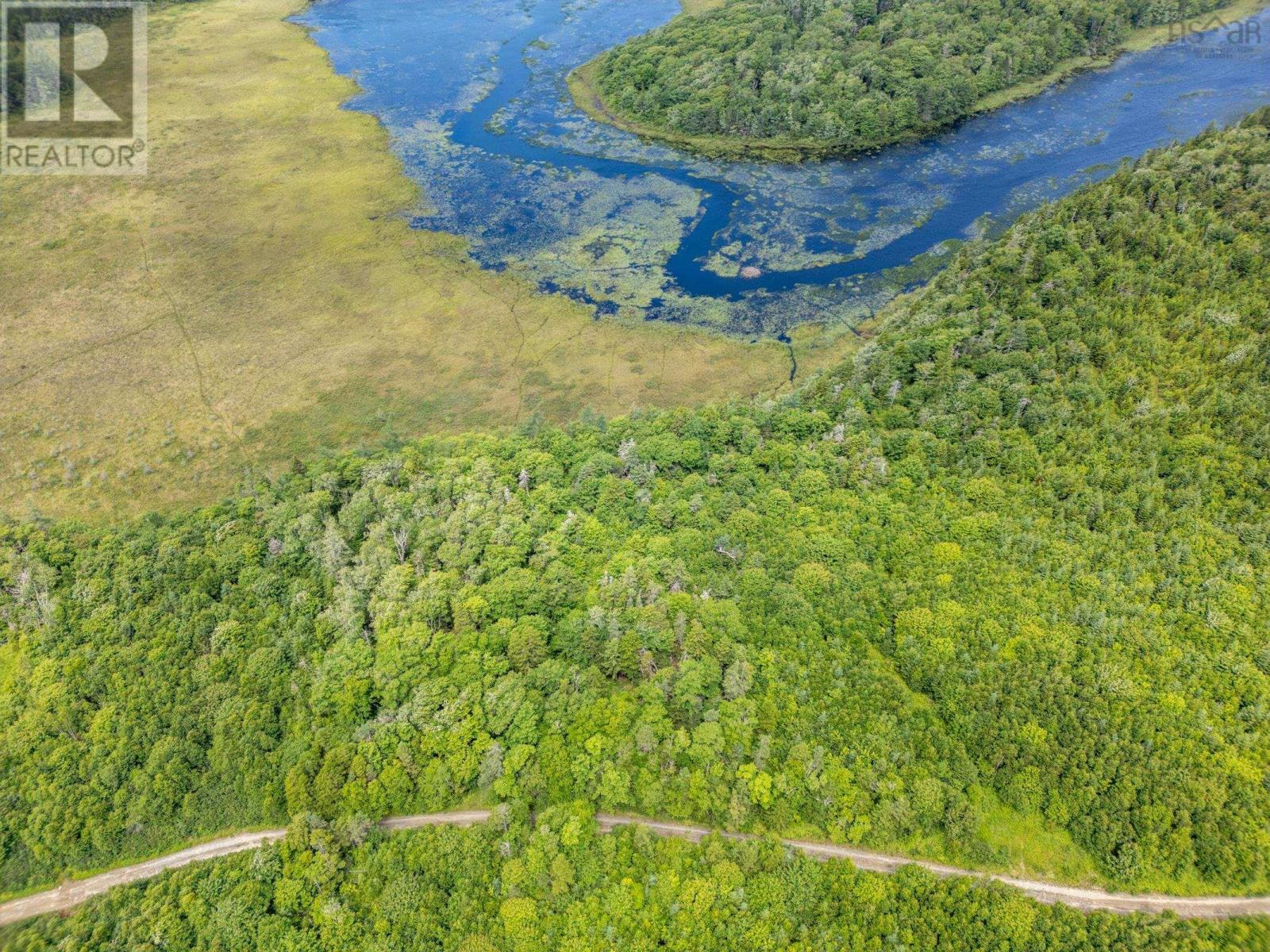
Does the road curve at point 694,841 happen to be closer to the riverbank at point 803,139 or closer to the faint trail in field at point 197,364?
the faint trail in field at point 197,364

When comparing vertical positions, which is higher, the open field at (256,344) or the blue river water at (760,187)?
the blue river water at (760,187)

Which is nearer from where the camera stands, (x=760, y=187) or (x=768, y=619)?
(x=768, y=619)

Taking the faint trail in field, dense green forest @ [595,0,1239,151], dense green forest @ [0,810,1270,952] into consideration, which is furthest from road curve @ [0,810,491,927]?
dense green forest @ [595,0,1239,151]

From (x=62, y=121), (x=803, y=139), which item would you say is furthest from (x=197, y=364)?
(x=803, y=139)

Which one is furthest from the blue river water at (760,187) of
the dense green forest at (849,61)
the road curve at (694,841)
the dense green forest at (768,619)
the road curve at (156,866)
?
the road curve at (156,866)

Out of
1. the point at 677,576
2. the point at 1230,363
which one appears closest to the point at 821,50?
the point at 1230,363

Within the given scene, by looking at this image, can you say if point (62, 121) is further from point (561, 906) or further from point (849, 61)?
point (561, 906)
